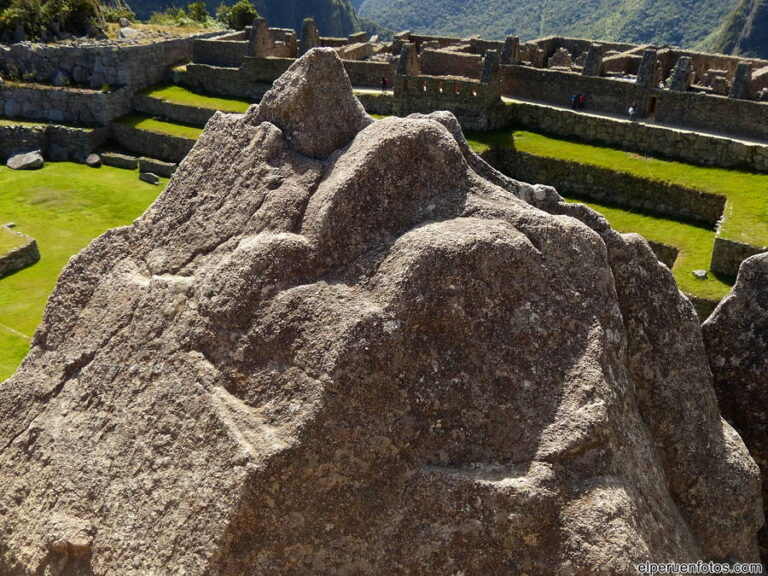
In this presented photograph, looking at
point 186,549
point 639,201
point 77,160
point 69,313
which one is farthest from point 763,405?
point 77,160

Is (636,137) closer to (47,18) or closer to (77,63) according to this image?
(77,63)

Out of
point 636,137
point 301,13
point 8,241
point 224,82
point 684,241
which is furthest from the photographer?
point 301,13

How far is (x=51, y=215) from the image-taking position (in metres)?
24.1

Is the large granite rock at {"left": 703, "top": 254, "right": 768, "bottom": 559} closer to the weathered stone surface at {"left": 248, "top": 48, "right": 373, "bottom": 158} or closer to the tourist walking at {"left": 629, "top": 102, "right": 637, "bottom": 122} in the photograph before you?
the weathered stone surface at {"left": 248, "top": 48, "right": 373, "bottom": 158}

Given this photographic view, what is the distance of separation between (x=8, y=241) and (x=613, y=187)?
58.4 feet

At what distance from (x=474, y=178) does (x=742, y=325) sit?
2.80 meters

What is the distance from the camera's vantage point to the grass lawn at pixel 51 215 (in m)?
17.1

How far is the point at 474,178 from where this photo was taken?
21.7ft

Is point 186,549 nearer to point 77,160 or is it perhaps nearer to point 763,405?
point 763,405

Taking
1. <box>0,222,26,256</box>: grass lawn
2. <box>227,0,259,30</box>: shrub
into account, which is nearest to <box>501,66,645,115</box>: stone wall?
<box>0,222,26,256</box>: grass lawn

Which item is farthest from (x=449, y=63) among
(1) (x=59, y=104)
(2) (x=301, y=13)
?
(2) (x=301, y=13)

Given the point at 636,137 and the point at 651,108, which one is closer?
the point at 636,137

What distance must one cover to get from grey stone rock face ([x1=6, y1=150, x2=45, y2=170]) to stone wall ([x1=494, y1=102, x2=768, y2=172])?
56.9 ft

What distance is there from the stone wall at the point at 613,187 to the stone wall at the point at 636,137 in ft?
8.61
